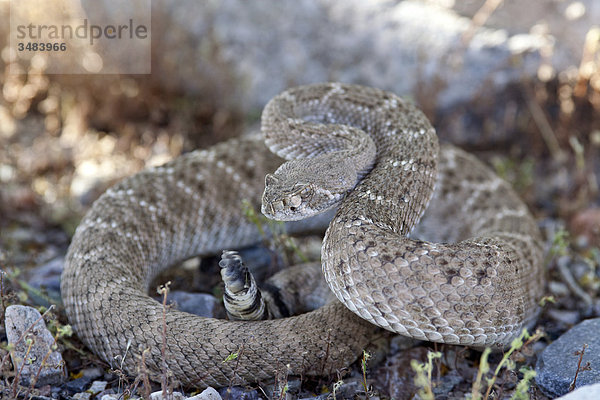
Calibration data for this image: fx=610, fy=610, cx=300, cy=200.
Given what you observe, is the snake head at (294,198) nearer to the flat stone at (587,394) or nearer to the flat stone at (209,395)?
the flat stone at (209,395)

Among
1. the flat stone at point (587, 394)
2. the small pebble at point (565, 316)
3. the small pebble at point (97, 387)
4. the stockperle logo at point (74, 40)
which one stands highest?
the stockperle logo at point (74, 40)

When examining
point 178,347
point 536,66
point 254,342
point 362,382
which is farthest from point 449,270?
point 536,66

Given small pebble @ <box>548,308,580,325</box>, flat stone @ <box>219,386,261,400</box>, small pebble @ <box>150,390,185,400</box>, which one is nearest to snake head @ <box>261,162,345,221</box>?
flat stone @ <box>219,386,261,400</box>

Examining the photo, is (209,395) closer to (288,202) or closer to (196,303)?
(196,303)

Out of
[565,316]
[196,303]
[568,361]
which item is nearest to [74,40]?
[196,303]

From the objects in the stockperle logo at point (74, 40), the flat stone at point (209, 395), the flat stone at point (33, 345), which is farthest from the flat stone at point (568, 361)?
the stockperle logo at point (74, 40)

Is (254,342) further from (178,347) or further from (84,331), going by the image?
(84,331)

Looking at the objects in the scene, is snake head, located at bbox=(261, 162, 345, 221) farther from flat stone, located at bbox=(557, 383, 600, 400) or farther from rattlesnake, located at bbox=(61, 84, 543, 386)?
flat stone, located at bbox=(557, 383, 600, 400)
